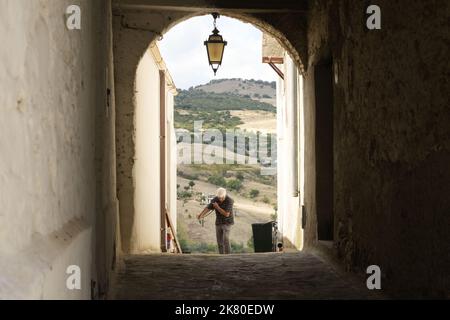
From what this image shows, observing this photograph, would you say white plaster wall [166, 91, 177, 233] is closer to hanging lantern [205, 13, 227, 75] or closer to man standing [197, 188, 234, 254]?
man standing [197, 188, 234, 254]

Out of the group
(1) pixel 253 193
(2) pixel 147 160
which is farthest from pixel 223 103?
(2) pixel 147 160

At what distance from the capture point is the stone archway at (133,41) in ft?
20.8

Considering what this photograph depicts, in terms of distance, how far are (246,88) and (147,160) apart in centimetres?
4305

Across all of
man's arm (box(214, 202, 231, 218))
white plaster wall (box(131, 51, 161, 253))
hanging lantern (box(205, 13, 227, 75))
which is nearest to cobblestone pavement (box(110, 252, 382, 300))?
white plaster wall (box(131, 51, 161, 253))

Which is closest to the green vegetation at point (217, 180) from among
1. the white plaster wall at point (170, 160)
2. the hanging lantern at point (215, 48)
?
the white plaster wall at point (170, 160)

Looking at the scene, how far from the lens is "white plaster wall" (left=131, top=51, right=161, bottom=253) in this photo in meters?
7.20

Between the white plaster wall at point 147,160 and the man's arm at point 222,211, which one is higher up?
the white plaster wall at point 147,160

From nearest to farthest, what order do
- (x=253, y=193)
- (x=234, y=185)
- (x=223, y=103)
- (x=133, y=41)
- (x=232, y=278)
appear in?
(x=232, y=278) → (x=133, y=41) → (x=253, y=193) → (x=234, y=185) → (x=223, y=103)

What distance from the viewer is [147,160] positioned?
871 cm

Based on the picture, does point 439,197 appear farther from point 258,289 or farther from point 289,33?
point 289,33

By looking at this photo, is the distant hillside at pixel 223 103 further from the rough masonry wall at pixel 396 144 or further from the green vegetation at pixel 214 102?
the rough masonry wall at pixel 396 144

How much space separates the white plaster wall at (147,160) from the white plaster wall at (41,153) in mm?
3730

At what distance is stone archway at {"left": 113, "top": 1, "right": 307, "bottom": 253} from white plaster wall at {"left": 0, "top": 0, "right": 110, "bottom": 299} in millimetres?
3397

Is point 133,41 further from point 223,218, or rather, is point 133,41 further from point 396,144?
point 223,218
